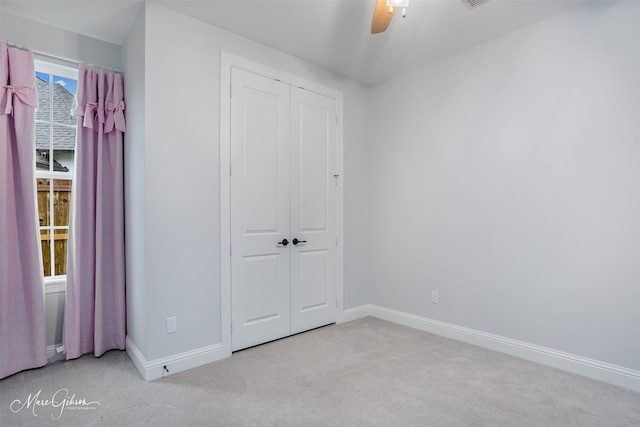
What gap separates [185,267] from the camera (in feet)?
8.66

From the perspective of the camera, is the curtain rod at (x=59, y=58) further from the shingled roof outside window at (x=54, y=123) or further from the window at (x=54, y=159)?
the shingled roof outside window at (x=54, y=123)

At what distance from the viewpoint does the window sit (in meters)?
2.86

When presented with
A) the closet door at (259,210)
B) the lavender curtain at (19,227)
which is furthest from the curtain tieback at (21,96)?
the closet door at (259,210)

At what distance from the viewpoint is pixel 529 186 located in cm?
281

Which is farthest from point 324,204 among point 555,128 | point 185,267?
point 555,128

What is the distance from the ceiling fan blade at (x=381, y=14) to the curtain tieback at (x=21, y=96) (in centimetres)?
258

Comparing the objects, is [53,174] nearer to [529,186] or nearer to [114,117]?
[114,117]

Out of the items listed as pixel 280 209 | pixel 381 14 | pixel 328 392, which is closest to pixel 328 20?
pixel 381 14

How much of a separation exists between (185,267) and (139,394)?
0.89m

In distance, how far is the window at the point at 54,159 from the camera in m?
2.86

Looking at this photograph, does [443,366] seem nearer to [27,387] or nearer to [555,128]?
[555,128]

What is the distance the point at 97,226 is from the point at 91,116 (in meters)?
0.91

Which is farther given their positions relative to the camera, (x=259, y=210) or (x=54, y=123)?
(x=259, y=210)

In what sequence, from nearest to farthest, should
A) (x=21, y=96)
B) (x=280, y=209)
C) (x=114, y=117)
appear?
(x=21, y=96)
(x=114, y=117)
(x=280, y=209)
